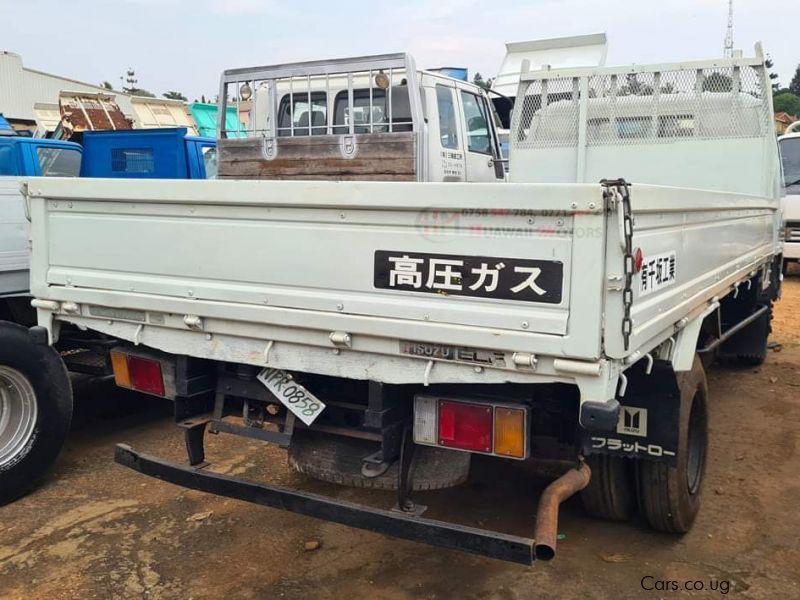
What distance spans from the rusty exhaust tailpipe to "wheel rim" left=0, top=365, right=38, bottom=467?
304 cm

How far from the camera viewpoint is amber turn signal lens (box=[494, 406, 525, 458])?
2627mm

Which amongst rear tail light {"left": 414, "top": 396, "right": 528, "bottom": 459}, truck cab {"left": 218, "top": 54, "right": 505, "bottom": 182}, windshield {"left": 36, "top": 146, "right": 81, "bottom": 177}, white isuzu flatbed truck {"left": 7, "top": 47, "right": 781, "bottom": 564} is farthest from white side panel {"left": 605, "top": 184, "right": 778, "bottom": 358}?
windshield {"left": 36, "top": 146, "right": 81, "bottom": 177}

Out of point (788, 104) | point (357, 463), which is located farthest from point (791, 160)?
point (788, 104)

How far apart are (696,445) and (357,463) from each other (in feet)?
5.77

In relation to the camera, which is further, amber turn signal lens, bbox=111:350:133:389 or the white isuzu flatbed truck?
amber turn signal lens, bbox=111:350:133:389

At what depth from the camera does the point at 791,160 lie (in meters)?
12.0

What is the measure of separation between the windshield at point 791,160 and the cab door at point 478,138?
7.17 m

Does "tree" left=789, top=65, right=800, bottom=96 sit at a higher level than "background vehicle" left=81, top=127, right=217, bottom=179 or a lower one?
higher

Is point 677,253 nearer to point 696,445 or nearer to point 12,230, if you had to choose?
point 696,445

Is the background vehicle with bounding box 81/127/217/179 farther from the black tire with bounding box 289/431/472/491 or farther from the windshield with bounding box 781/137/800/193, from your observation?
the windshield with bounding box 781/137/800/193

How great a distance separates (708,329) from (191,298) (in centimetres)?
311

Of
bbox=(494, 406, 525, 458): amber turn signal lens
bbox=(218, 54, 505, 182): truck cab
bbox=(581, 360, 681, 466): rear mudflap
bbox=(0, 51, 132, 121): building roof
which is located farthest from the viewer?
bbox=(0, 51, 132, 121): building roof

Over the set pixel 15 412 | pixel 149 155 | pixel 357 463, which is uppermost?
pixel 149 155

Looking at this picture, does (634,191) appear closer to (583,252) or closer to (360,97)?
(583,252)
